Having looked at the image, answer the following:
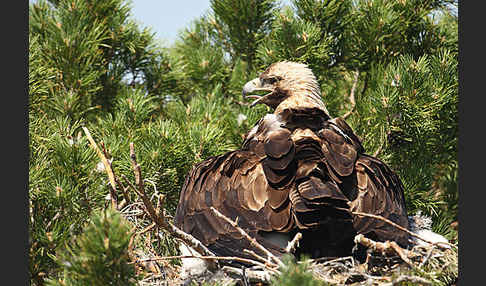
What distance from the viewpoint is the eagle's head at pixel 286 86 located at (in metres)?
3.55

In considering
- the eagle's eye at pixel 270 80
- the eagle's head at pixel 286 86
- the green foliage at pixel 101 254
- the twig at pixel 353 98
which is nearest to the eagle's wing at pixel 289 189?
the eagle's head at pixel 286 86

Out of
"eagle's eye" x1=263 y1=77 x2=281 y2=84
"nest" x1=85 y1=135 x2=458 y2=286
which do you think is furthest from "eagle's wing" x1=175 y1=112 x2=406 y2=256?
"eagle's eye" x1=263 y1=77 x2=281 y2=84

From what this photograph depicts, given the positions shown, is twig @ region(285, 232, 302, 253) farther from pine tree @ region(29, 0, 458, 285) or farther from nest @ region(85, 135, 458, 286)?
pine tree @ region(29, 0, 458, 285)

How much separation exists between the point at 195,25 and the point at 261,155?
3033 mm

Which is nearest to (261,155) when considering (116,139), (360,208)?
(360,208)

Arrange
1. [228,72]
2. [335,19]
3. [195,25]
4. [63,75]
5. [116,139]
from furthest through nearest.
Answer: [195,25]
[228,72]
[335,19]
[63,75]
[116,139]

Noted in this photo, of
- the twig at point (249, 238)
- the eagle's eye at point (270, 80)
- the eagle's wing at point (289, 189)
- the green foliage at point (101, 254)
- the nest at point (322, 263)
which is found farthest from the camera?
the eagle's eye at point (270, 80)

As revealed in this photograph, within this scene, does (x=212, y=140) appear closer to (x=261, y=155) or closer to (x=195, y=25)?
(x=261, y=155)

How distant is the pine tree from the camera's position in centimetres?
339

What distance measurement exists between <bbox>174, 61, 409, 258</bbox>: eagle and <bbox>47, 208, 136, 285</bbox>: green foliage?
2.61ft

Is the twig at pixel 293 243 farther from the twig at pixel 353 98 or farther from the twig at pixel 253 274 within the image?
the twig at pixel 353 98

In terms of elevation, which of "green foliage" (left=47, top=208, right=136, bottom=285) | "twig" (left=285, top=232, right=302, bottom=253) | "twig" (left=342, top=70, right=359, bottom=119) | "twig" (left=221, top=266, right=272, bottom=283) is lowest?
"twig" (left=221, top=266, right=272, bottom=283)

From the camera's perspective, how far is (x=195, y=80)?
509cm

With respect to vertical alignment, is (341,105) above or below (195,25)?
below
